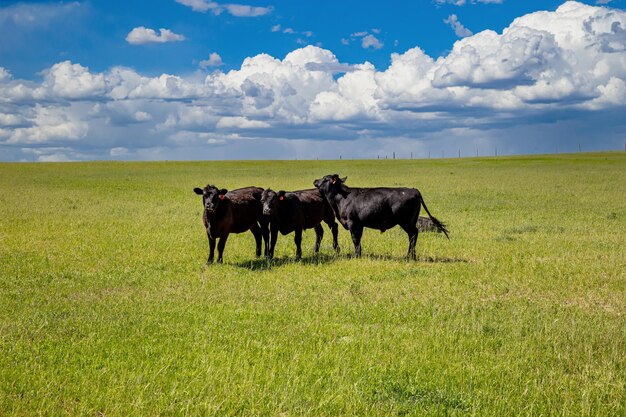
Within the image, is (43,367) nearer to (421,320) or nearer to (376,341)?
(376,341)

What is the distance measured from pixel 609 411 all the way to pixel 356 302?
4939mm

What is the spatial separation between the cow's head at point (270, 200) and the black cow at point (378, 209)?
5.62 feet

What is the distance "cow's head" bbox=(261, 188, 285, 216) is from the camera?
15.3 metres

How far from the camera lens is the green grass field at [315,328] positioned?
6.42 m

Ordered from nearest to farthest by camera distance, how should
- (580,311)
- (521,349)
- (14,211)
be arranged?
1. (521,349)
2. (580,311)
3. (14,211)

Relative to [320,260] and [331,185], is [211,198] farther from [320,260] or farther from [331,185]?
[331,185]

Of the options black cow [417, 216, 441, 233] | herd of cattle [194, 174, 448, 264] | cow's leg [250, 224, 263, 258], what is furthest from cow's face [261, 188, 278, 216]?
black cow [417, 216, 441, 233]

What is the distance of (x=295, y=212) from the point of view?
1612 centimetres

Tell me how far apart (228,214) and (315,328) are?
22.5 feet

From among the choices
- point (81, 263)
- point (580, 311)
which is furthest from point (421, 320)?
point (81, 263)

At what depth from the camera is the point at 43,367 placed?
7.21 meters

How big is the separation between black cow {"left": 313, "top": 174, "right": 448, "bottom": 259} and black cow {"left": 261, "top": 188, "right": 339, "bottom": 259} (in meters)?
0.73

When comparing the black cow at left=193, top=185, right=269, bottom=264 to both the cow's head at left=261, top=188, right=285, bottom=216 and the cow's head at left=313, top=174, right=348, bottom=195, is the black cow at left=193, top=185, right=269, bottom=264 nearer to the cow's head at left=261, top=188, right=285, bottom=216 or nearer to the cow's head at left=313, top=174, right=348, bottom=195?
the cow's head at left=261, top=188, right=285, bottom=216

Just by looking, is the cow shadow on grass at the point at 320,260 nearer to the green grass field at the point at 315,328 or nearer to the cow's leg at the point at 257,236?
the green grass field at the point at 315,328
